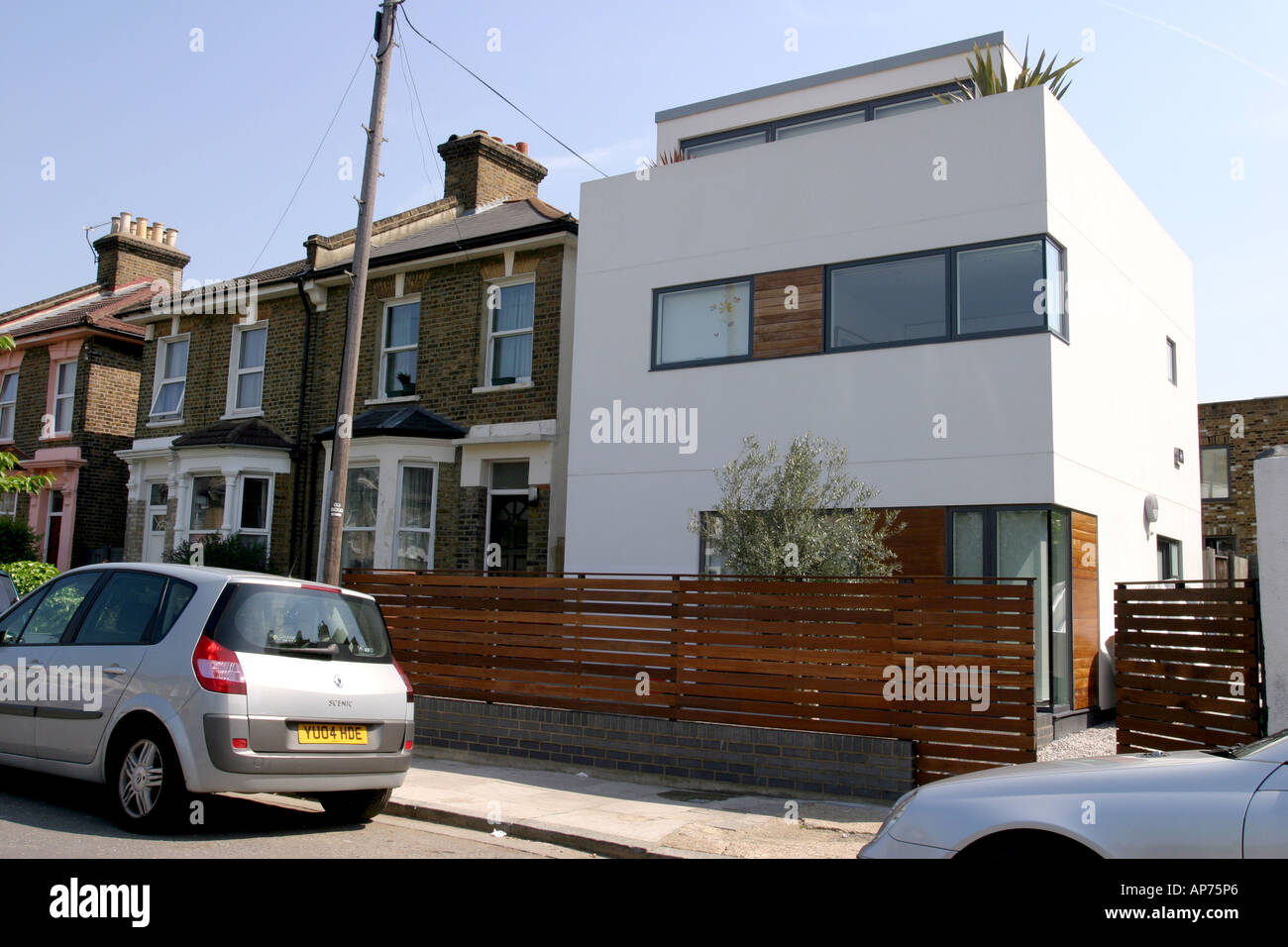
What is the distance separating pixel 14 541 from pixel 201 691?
18348 millimetres

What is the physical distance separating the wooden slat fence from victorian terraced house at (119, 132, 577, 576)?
8.52m

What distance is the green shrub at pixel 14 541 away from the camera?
71.3 feet

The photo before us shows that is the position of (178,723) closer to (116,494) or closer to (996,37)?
(996,37)

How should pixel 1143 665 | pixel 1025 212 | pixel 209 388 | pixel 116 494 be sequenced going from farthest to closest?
pixel 116 494 → pixel 209 388 → pixel 1025 212 → pixel 1143 665

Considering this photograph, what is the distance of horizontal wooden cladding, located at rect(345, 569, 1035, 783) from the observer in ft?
27.1

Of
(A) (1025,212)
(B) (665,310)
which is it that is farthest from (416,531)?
(A) (1025,212)

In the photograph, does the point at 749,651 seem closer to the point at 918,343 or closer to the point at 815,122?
the point at 918,343

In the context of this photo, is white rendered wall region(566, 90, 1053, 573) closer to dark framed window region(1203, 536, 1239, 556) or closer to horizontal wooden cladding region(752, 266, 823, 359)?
horizontal wooden cladding region(752, 266, 823, 359)

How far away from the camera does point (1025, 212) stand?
11.6 metres

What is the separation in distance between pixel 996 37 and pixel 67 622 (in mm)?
13530

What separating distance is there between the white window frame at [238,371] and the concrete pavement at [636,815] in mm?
12070

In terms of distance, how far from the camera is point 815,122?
16.2m

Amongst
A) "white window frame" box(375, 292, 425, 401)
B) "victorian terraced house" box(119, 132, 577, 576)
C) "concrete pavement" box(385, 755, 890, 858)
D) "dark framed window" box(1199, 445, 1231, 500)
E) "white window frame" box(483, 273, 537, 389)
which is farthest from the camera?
"dark framed window" box(1199, 445, 1231, 500)

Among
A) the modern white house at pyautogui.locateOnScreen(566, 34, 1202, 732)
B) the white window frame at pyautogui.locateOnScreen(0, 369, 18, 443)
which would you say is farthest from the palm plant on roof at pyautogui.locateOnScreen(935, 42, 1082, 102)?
the white window frame at pyautogui.locateOnScreen(0, 369, 18, 443)
